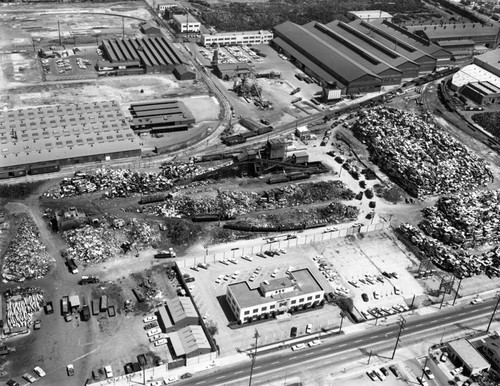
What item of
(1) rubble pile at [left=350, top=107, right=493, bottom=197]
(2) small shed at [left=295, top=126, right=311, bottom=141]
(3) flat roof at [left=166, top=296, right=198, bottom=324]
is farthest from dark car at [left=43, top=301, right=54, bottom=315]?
(1) rubble pile at [left=350, top=107, right=493, bottom=197]

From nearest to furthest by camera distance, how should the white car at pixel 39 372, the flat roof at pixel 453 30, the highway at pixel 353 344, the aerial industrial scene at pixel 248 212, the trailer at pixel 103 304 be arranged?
the white car at pixel 39 372
the highway at pixel 353 344
the aerial industrial scene at pixel 248 212
the trailer at pixel 103 304
the flat roof at pixel 453 30

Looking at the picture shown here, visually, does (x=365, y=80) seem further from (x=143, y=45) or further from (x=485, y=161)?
(x=143, y=45)

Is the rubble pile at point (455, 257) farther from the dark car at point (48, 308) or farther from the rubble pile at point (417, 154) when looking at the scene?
the dark car at point (48, 308)

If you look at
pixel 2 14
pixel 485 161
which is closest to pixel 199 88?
pixel 485 161

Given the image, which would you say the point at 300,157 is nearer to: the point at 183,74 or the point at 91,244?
the point at 91,244

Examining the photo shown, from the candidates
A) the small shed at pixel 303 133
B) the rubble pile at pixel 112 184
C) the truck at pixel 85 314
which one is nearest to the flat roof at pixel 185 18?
the small shed at pixel 303 133

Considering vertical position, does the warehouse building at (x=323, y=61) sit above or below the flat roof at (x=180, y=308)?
above
